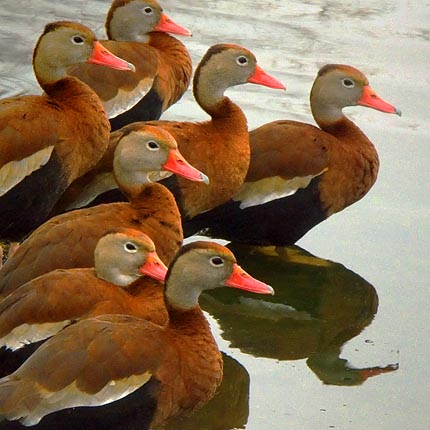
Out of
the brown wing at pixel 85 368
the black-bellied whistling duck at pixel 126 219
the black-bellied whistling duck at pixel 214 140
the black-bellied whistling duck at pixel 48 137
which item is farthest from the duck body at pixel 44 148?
the brown wing at pixel 85 368

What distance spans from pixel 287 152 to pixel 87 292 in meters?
2.06

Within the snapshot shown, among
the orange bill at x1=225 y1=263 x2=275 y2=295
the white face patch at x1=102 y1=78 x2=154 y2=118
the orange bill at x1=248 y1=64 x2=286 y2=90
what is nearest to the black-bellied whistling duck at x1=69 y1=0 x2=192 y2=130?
the white face patch at x1=102 y1=78 x2=154 y2=118

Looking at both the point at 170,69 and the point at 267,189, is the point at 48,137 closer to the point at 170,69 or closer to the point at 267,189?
the point at 267,189

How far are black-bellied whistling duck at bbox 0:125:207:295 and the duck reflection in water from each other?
0.59m

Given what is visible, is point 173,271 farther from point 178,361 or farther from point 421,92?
point 421,92

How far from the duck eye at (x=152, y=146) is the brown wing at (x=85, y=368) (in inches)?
56.0

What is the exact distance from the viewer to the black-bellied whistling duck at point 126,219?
20.5 ft

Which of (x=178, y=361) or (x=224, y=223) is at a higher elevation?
(x=178, y=361)

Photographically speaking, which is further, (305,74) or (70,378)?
(305,74)

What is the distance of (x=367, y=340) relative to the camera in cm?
686

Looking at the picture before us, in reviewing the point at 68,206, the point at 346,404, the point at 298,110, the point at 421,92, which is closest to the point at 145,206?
the point at 68,206

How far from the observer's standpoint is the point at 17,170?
7.00m

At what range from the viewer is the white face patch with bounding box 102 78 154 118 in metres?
8.19

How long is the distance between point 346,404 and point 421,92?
13.0 ft
